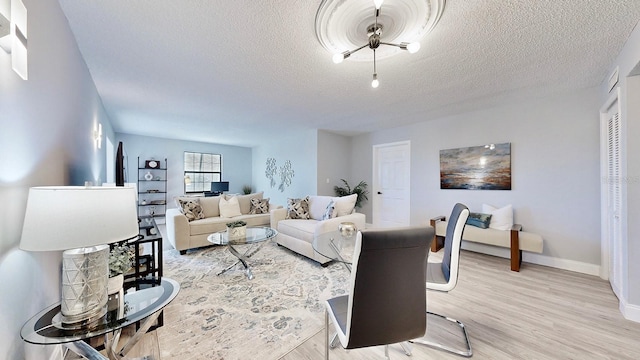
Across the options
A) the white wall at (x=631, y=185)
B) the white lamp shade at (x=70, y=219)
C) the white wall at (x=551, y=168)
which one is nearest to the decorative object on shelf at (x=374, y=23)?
the white lamp shade at (x=70, y=219)

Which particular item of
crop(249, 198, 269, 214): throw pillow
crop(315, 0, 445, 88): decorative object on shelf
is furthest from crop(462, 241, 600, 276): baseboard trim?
crop(249, 198, 269, 214): throw pillow

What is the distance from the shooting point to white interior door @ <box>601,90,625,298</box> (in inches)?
87.7

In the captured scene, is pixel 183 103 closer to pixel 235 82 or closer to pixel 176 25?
pixel 235 82

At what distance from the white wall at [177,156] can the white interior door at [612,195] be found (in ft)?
26.1

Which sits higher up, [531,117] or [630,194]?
[531,117]

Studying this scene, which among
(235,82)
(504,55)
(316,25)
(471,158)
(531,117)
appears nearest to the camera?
(316,25)

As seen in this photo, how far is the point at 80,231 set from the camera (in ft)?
2.91

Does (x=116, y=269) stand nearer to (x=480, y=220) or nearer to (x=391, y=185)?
(x=480, y=220)

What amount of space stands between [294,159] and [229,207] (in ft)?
7.26

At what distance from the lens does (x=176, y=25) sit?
1.74 metres

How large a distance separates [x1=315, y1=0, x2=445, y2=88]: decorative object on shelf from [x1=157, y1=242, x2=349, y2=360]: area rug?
7.32ft

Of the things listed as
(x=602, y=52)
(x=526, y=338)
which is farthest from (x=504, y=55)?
(x=526, y=338)

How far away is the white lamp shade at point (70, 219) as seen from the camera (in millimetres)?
840

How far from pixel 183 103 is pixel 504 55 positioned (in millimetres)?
4010
